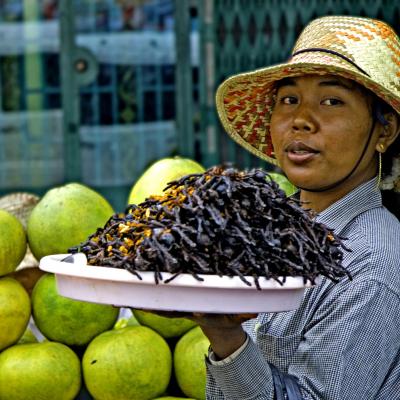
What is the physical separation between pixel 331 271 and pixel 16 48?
5.30 meters

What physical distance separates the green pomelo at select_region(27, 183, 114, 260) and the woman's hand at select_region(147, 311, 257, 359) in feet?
4.60

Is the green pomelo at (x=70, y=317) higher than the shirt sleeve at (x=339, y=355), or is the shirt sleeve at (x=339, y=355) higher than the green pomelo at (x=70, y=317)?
the shirt sleeve at (x=339, y=355)

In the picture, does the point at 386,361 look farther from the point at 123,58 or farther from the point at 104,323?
the point at 123,58

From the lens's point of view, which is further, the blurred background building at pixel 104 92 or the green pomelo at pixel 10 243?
the blurred background building at pixel 104 92

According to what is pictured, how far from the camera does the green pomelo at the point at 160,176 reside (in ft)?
11.6

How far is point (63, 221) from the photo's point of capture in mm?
3469

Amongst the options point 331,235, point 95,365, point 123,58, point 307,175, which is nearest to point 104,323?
point 95,365

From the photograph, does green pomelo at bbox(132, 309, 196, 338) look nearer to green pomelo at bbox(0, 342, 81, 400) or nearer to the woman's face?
green pomelo at bbox(0, 342, 81, 400)

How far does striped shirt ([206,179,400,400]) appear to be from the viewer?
2.15m

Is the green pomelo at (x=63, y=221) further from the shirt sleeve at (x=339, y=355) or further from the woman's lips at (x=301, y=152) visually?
the shirt sleeve at (x=339, y=355)

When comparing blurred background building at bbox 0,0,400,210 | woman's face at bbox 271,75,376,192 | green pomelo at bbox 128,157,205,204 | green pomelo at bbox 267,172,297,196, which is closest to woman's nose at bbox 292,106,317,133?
woman's face at bbox 271,75,376,192

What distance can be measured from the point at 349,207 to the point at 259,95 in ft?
1.88

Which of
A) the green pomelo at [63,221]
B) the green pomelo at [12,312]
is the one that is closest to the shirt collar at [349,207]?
the green pomelo at [63,221]

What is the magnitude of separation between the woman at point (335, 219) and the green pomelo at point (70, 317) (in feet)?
3.09
